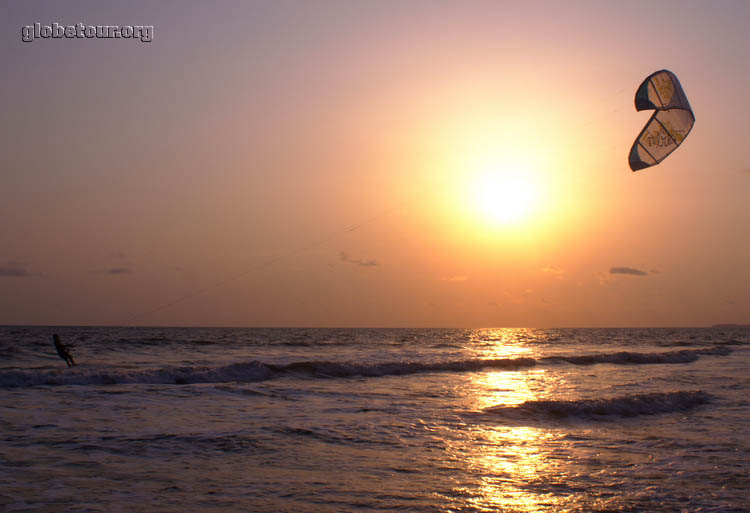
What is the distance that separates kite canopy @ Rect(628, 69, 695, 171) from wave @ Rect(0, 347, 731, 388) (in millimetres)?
11969

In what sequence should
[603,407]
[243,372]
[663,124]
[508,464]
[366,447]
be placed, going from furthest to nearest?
1. [243,372]
2. [663,124]
3. [603,407]
4. [366,447]
5. [508,464]

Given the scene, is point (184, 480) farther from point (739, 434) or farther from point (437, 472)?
point (739, 434)

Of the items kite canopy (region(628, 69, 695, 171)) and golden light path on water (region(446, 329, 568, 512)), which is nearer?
golden light path on water (region(446, 329, 568, 512))


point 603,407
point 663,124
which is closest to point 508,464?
point 603,407

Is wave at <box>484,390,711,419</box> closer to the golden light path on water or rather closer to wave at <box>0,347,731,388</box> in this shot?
the golden light path on water

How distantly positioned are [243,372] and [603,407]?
1215cm

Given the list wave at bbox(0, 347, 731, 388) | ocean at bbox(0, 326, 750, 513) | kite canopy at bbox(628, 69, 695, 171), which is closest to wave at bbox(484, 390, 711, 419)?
ocean at bbox(0, 326, 750, 513)

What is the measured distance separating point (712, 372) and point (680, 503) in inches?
752

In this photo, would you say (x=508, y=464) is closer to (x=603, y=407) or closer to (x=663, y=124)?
(x=603, y=407)

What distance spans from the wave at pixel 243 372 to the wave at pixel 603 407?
9.32m

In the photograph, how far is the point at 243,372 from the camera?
21.4 meters

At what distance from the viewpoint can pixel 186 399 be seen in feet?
46.9

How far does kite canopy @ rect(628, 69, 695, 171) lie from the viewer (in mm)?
12773

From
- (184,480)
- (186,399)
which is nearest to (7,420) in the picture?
(186,399)
